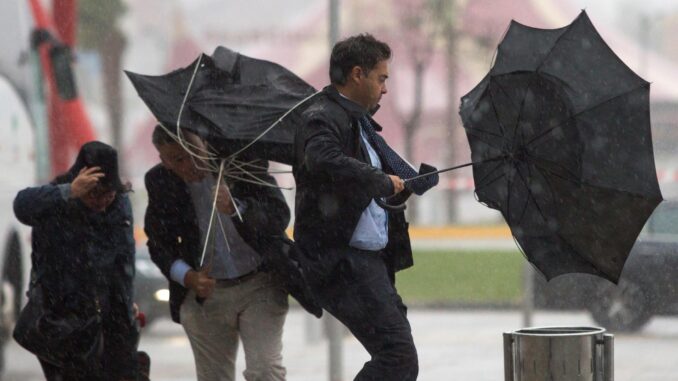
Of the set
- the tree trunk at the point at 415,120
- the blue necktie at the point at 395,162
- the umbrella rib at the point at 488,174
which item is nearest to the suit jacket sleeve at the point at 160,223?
the blue necktie at the point at 395,162

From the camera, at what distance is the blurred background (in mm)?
13008

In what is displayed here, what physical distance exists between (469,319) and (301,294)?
10.6 metres

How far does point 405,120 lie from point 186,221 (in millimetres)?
25799

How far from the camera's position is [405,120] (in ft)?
107

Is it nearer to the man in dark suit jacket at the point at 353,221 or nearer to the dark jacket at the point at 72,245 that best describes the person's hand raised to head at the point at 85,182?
the dark jacket at the point at 72,245

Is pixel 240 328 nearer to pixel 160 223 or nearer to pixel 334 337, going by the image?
pixel 160 223

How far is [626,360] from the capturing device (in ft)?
41.3


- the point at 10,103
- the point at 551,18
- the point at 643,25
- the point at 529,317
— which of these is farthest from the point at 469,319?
the point at 643,25

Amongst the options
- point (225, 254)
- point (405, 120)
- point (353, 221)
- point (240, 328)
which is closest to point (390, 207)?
point (353, 221)

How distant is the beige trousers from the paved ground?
14.9ft

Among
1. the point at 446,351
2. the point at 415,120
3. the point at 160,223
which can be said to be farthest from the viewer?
the point at 415,120

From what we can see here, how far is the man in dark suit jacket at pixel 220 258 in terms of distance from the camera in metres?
6.77

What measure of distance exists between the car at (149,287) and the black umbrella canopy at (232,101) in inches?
303

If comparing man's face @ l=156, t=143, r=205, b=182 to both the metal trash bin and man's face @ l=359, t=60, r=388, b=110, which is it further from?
the metal trash bin
